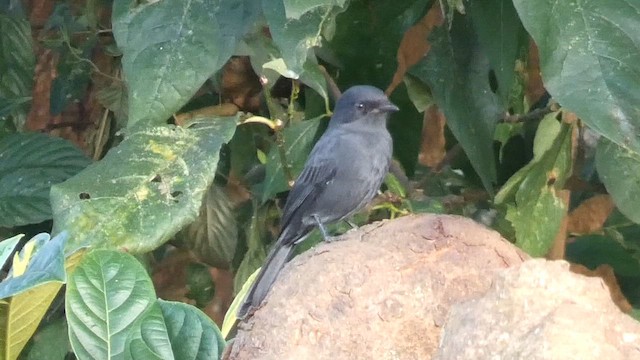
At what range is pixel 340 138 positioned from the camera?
5.31ft

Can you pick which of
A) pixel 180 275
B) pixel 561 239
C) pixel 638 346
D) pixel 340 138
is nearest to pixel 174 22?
pixel 340 138

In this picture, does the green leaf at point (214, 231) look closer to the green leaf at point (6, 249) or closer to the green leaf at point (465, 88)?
the green leaf at point (465, 88)

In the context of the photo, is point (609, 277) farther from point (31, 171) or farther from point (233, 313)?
point (31, 171)

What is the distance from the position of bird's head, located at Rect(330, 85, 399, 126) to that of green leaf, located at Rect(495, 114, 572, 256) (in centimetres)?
31

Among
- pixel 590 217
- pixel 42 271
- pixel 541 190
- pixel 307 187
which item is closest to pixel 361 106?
pixel 307 187

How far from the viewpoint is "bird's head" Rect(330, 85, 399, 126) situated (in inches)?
58.4

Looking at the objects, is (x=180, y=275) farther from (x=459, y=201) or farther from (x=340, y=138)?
(x=459, y=201)

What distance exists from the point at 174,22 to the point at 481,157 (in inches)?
18.4

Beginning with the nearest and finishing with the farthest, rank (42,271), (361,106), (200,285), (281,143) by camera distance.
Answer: (42,271) < (281,143) < (361,106) < (200,285)

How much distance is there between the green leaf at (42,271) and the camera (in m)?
0.83

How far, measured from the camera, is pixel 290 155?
1.43 metres

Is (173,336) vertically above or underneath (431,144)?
above

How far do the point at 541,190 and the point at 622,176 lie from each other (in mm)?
161

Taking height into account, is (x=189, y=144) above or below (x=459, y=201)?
above
